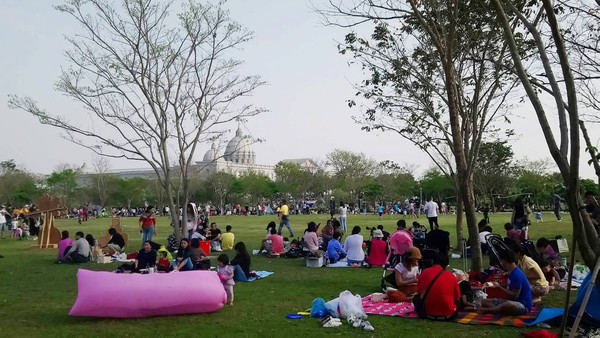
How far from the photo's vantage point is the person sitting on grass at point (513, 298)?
8.54 m

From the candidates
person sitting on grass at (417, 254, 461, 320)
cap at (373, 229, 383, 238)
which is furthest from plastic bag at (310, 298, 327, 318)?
cap at (373, 229, 383, 238)

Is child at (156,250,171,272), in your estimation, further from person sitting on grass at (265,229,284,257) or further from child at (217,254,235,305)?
person sitting on grass at (265,229,284,257)

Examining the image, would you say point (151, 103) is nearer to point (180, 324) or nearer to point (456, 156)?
point (456, 156)

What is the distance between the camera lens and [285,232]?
1085 inches

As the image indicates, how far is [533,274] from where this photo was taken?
9.56 m

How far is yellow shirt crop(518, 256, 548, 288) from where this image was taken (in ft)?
31.1

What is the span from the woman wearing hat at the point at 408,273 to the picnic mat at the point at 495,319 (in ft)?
4.69

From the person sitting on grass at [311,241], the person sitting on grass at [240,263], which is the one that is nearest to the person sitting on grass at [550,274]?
the person sitting on grass at [240,263]

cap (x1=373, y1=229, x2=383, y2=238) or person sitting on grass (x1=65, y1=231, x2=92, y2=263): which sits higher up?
cap (x1=373, y1=229, x2=383, y2=238)

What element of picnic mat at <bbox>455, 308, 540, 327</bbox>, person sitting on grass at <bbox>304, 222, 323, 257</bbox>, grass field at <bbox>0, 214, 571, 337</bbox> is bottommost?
grass field at <bbox>0, 214, 571, 337</bbox>

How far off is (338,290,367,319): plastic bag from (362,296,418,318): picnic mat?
1.67 feet

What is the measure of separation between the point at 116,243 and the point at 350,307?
11.4 meters

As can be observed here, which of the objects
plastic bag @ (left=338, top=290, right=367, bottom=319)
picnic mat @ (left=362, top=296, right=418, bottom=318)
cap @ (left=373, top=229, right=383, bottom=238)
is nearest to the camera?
plastic bag @ (left=338, top=290, right=367, bottom=319)

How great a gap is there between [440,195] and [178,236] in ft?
194
